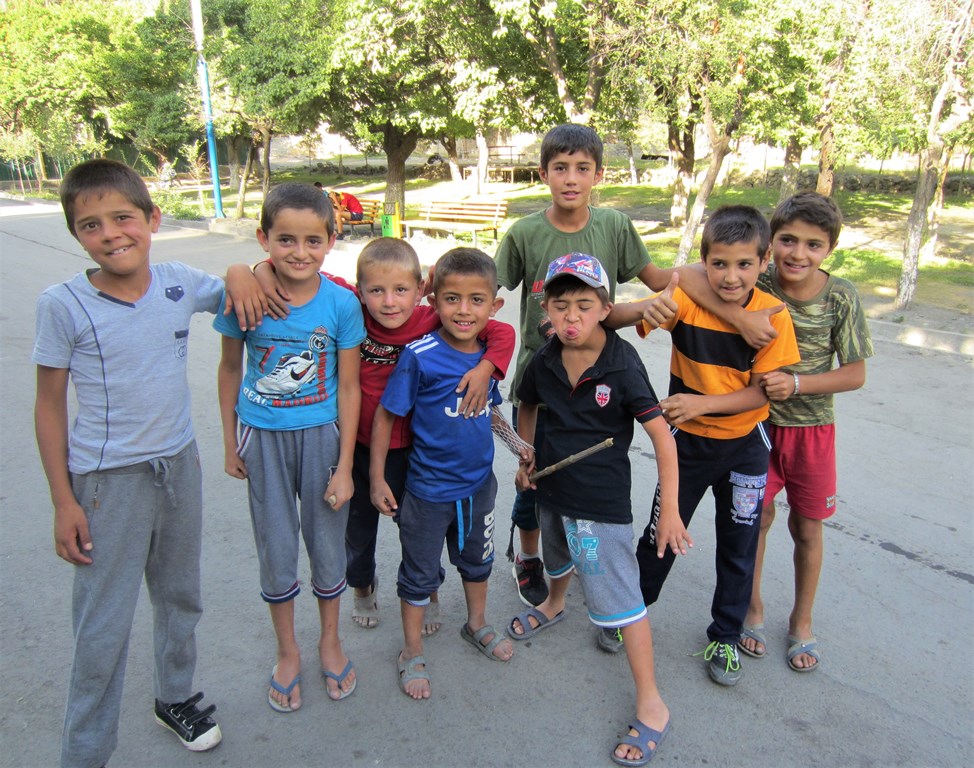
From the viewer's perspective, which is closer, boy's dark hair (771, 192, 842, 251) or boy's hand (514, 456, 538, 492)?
boy's dark hair (771, 192, 842, 251)

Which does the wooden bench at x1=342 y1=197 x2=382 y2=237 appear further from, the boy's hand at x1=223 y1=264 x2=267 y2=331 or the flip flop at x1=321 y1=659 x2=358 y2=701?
the flip flop at x1=321 y1=659 x2=358 y2=701

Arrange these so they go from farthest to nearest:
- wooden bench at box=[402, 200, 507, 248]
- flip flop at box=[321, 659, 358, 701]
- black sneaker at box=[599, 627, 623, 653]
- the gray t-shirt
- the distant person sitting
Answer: the distant person sitting → wooden bench at box=[402, 200, 507, 248] → black sneaker at box=[599, 627, 623, 653] → flip flop at box=[321, 659, 358, 701] → the gray t-shirt

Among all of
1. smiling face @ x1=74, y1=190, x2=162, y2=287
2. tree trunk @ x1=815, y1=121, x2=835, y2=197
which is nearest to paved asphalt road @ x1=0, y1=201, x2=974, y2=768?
smiling face @ x1=74, y1=190, x2=162, y2=287

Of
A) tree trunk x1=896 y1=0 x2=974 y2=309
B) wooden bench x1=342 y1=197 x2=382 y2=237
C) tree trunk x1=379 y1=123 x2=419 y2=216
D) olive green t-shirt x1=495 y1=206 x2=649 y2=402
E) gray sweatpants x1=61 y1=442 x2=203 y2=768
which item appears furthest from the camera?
tree trunk x1=379 y1=123 x2=419 y2=216

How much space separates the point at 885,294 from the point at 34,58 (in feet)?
107

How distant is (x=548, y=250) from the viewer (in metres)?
2.81

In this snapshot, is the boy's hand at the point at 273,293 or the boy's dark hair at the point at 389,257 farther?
the boy's dark hair at the point at 389,257

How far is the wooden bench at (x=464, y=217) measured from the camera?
1396cm

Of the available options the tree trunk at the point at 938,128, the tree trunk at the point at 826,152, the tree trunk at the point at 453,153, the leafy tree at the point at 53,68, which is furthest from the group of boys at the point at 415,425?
the leafy tree at the point at 53,68

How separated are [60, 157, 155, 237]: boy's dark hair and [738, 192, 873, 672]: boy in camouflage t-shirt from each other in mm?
2048

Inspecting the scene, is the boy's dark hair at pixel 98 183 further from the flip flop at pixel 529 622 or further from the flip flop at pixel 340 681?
the flip flop at pixel 529 622

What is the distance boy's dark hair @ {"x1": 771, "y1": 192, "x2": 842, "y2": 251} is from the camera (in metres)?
2.38

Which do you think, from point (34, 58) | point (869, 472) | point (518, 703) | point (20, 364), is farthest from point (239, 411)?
point (34, 58)

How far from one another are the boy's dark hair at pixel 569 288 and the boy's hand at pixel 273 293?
0.85 m
